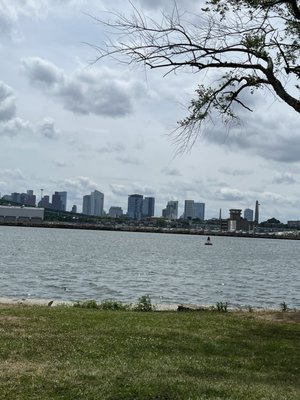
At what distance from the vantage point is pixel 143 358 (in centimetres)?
915

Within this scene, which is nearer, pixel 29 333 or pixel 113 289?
pixel 29 333

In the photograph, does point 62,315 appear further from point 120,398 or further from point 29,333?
point 120,398

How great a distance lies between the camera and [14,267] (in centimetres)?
4444

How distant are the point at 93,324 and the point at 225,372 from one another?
4.58 metres

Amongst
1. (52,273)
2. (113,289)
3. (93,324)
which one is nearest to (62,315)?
(93,324)

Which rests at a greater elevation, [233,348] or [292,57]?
[292,57]

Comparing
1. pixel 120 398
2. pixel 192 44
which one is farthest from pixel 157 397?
pixel 192 44

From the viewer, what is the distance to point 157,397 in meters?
7.00

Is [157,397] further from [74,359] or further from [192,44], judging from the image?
[192,44]

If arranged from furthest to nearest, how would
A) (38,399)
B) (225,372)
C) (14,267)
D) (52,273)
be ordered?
(14,267)
(52,273)
(225,372)
(38,399)

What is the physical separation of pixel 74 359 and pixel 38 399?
2.13 metres

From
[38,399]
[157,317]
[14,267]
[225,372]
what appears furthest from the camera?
[14,267]

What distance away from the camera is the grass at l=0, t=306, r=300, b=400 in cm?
729

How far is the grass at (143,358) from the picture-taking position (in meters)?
7.29
